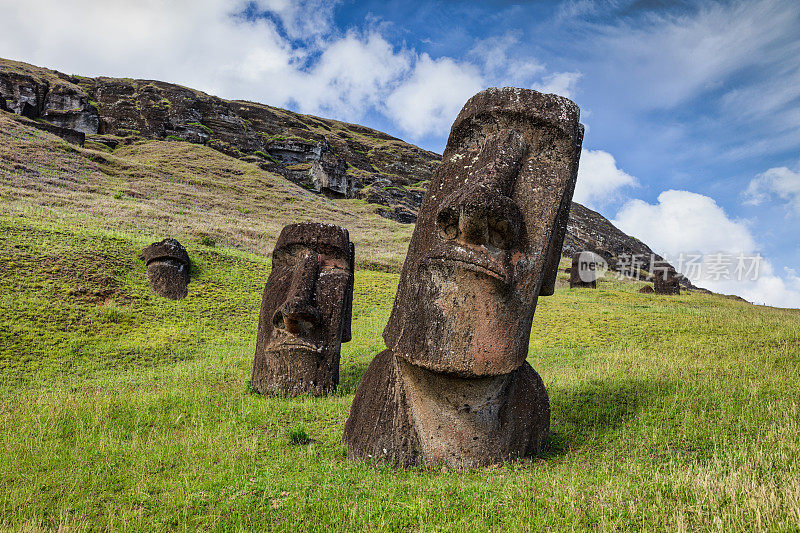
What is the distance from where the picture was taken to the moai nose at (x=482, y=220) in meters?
4.86

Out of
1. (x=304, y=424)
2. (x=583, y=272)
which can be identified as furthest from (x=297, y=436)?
(x=583, y=272)

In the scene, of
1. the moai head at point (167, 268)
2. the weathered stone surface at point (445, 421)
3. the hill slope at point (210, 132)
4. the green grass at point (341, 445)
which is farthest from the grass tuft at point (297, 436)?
the hill slope at point (210, 132)

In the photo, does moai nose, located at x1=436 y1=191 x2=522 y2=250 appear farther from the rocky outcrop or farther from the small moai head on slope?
the rocky outcrop

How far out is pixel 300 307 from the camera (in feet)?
27.0

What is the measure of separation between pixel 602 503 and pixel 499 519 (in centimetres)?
72

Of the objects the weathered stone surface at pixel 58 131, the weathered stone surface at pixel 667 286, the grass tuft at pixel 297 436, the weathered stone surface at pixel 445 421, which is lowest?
the grass tuft at pixel 297 436

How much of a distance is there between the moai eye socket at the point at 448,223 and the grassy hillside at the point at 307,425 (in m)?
2.41

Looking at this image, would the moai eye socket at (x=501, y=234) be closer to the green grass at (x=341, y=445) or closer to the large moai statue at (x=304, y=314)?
the green grass at (x=341, y=445)

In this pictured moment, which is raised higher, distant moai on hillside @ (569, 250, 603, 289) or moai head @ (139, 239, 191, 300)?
distant moai on hillside @ (569, 250, 603, 289)

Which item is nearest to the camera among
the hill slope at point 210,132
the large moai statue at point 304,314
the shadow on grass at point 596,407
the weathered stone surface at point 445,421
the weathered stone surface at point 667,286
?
the weathered stone surface at point 445,421

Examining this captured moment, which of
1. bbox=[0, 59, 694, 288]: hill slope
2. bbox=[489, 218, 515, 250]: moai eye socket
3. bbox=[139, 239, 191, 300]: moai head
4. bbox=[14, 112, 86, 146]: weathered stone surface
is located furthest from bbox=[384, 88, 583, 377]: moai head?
bbox=[14, 112, 86, 146]: weathered stone surface

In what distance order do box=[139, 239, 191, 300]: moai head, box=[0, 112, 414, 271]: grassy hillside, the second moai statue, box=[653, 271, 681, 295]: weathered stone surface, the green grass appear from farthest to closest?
box=[0, 112, 414, 271]: grassy hillside, the second moai statue, box=[653, 271, 681, 295]: weathered stone surface, box=[139, 239, 191, 300]: moai head, the green grass

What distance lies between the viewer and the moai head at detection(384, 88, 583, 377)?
4.85 m

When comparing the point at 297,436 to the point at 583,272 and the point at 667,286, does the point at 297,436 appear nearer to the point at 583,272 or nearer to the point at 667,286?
the point at 583,272
